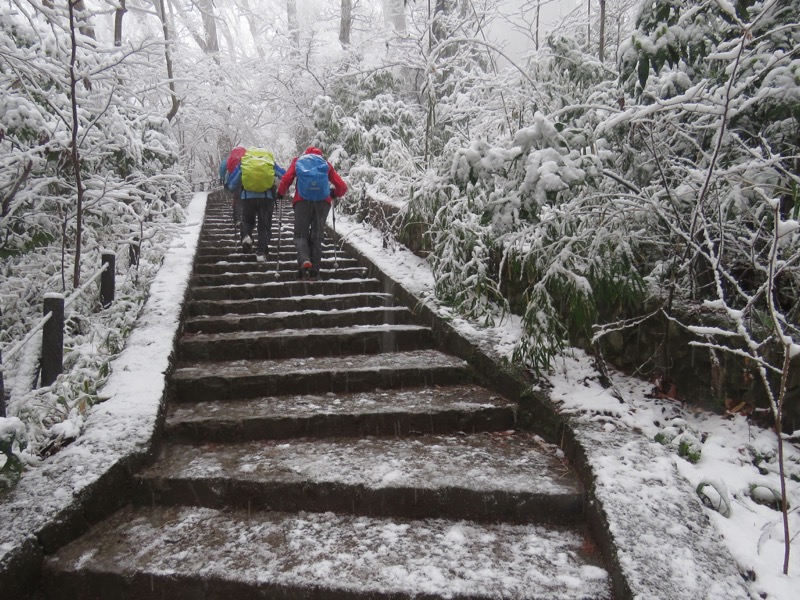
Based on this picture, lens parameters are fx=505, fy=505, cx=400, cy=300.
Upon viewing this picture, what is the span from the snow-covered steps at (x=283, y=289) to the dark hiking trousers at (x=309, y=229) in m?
0.36

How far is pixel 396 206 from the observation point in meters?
6.91

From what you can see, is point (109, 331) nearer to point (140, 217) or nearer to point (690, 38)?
point (140, 217)

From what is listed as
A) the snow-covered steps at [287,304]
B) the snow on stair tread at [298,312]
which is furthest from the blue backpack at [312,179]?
the snow on stair tread at [298,312]

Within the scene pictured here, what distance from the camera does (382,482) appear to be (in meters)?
2.69

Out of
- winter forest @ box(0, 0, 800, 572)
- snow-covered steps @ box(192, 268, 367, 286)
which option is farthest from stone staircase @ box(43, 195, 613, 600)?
snow-covered steps @ box(192, 268, 367, 286)

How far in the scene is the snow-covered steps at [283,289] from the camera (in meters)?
5.56

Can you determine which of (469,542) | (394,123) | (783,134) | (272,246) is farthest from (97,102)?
(394,123)

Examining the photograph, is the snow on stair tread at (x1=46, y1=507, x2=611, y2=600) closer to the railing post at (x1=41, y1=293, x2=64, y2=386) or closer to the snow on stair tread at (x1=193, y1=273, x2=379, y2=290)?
the railing post at (x1=41, y1=293, x2=64, y2=386)

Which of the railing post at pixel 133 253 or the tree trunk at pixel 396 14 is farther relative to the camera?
the tree trunk at pixel 396 14

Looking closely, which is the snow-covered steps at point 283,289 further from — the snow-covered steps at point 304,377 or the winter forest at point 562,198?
the snow-covered steps at point 304,377

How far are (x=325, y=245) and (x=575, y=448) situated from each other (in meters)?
5.98

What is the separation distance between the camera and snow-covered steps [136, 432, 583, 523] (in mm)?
2609

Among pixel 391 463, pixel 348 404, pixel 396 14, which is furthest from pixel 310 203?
pixel 396 14

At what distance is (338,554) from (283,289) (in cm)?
385
